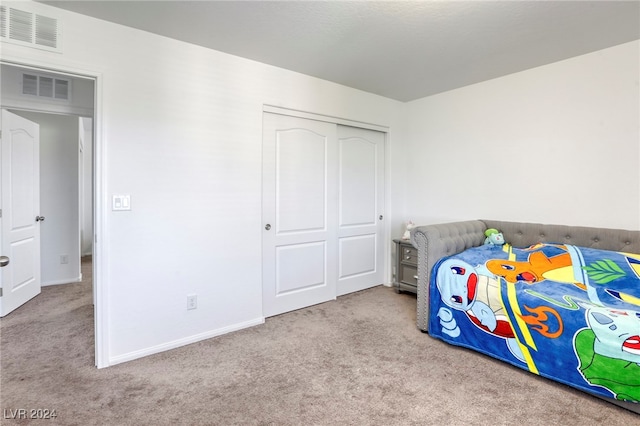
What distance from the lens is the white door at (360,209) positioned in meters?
3.62

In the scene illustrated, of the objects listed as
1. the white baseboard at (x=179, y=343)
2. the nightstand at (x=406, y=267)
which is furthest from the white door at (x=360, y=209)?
the white baseboard at (x=179, y=343)

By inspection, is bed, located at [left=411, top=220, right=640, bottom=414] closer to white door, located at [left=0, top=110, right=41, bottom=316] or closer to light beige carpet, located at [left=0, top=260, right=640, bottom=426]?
light beige carpet, located at [left=0, top=260, right=640, bottom=426]

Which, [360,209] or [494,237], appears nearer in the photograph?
[494,237]

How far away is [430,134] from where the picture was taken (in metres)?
3.83

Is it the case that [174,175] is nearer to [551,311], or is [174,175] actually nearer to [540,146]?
[551,311]

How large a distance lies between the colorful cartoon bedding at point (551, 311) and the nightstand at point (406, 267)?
98 cm

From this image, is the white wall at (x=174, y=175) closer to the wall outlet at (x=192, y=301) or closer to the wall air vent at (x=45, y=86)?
the wall outlet at (x=192, y=301)

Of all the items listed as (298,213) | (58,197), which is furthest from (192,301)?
(58,197)

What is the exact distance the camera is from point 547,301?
196 cm

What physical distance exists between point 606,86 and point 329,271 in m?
3.01

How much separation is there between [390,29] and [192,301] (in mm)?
2613

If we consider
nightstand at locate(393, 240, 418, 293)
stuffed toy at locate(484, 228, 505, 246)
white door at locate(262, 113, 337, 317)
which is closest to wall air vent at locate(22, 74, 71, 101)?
white door at locate(262, 113, 337, 317)

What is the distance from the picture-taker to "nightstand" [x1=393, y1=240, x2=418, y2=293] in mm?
3557

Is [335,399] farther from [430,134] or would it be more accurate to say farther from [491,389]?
[430,134]
